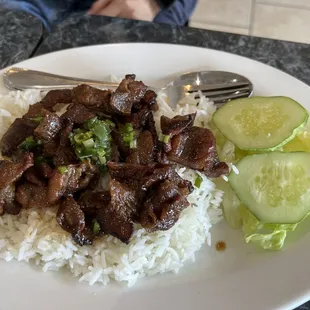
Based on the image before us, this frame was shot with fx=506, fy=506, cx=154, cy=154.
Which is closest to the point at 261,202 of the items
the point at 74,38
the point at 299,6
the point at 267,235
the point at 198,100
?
the point at 267,235

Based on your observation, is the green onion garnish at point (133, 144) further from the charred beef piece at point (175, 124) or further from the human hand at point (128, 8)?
the human hand at point (128, 8)

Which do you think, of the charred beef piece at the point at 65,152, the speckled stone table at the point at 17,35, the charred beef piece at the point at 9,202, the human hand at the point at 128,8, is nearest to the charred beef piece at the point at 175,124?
the charred beef piece at the point at 65,152

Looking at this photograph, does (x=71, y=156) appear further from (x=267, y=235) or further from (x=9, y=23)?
(x=9, y=23)

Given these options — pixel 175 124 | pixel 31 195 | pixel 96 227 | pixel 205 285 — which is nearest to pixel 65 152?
pixel 31 195

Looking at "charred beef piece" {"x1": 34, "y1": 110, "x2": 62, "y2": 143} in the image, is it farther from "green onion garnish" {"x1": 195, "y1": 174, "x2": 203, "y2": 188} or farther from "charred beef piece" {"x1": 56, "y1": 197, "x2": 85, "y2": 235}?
"green onion garnish" {"x1": 195, "y1": 174, "x2": 203, "y2": 188}

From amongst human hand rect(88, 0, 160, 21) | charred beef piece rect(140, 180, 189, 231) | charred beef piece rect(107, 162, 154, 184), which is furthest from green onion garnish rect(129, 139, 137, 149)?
human hand rect(88, 0, 160, 21)
